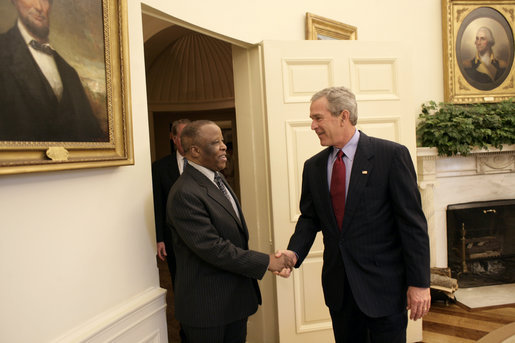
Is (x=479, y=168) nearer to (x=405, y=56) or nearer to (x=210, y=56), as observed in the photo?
(x=405, y=56)

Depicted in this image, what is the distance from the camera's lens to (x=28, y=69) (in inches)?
48.6

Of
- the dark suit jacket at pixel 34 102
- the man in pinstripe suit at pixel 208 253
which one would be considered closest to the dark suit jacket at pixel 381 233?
the man in pinstripe suit at pixel 208 253

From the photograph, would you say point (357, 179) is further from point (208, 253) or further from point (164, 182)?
point (164, 182)

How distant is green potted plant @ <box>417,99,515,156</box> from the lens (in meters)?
4.03

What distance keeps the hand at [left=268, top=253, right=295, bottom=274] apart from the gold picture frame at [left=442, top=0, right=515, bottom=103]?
10.6 feet

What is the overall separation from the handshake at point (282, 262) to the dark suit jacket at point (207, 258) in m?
0.15

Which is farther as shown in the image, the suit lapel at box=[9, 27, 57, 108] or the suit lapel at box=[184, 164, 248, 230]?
the suit lapel at box=[184, 164, 248, 230]

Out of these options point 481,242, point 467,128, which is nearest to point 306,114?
point 467,128

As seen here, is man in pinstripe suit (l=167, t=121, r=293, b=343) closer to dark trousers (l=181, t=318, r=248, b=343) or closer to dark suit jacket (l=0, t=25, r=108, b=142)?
dark trousers (l=181, t=318, r=248, b=343)

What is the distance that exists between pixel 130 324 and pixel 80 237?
526mm

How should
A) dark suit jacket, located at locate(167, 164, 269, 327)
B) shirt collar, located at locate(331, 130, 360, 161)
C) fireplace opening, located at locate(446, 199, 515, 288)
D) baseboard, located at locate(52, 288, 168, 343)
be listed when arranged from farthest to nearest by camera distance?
fireplace opening, located at locate(446, 199, 515, 288), shirt collar, located at locate(331, 130, 360, 161), dark suit jacket, located at locate(167, 164, 269, 327), baseboard, located at locate(52, 288, 168, 343)

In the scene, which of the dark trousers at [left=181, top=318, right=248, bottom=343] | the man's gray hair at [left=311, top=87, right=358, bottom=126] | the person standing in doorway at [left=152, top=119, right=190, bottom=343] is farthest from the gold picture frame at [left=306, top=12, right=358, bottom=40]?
the dark trousers at [left=181, top=318, right=248, bottom=343]

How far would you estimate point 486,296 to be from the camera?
4.14m

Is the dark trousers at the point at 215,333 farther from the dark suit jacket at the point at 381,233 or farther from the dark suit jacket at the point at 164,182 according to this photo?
the dark suit jacket at the point at 164,182
